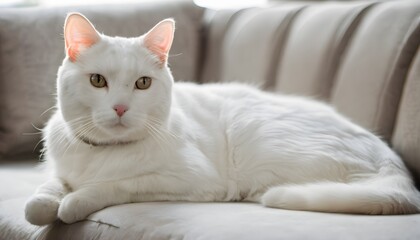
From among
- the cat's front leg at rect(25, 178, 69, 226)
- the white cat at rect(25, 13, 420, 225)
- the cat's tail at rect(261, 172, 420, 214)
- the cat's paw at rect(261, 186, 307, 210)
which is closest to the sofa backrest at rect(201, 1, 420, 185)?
the white cat at rect(25, 13, 420, 225)

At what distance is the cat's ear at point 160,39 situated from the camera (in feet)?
5.71

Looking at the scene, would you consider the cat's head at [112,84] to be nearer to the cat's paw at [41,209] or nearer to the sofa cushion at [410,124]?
the cat's paw at [41,209]

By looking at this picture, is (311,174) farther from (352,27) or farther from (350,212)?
(352,27)

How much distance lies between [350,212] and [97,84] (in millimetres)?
750

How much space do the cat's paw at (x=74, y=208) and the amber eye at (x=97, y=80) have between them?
30 cm

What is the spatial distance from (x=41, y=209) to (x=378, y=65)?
120 centimetres

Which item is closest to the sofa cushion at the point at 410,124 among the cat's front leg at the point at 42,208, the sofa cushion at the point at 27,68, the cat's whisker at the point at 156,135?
the cat's whisker at the point at 156,135

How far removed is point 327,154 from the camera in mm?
1818

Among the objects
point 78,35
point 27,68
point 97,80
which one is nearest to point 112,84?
point 97,80

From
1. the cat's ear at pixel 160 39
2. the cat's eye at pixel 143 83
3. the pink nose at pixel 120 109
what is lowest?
the pink nose at pixel 120 109

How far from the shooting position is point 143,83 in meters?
1.68

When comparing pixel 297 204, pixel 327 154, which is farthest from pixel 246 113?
pixel 297 204

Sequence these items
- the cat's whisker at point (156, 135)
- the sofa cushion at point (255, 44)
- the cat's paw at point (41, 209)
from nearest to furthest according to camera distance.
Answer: the cat's paw at point (41, 209)
the cat's whisker at point (156, 135)
the sofa cushion at point (255, 44)

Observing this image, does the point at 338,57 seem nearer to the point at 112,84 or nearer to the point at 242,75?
the point at 242,75
